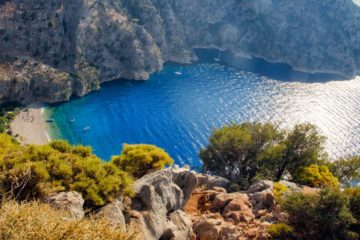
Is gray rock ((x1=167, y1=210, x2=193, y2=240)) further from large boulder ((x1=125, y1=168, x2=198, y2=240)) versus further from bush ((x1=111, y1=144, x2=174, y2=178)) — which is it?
bush ((x1=111, y1=144, x2=174, y2=178))

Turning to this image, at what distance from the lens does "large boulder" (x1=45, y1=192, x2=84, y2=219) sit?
18.7 meters

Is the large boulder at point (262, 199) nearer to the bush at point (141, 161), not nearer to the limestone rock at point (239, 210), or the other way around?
the limestone rock at point (239, 210)

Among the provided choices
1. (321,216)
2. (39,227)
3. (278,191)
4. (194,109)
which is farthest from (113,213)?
(194,109)

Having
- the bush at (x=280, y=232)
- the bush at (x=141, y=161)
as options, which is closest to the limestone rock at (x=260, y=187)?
the bush at (x=141, y=161)

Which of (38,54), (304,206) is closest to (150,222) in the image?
(304,206)

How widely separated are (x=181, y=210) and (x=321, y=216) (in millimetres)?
10381

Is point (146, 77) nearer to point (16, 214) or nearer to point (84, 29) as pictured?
point (84, 29)

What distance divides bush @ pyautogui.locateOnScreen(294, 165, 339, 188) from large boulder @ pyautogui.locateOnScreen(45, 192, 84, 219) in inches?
1261

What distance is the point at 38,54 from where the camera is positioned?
13938 centimetres

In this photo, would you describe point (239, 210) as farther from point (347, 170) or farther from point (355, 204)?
point (347, 170)

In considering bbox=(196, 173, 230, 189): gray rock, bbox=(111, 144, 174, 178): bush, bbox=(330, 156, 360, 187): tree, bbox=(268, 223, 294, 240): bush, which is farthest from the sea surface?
bbox=(268, 223, 294, 240): bush

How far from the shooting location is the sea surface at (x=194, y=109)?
113938 millimetres

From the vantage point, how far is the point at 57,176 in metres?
22.9

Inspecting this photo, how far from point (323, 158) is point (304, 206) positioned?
31737mm
